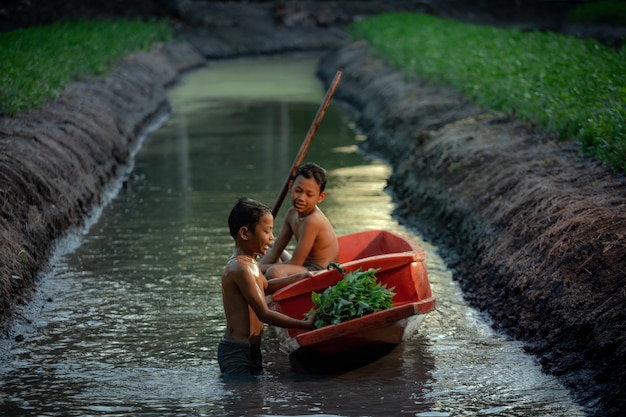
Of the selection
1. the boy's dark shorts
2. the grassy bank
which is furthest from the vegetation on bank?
the boy's dark shorts

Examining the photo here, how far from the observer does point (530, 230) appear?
385 inches

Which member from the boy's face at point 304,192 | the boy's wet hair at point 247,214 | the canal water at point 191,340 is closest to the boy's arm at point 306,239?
the boy's face at point 304,192

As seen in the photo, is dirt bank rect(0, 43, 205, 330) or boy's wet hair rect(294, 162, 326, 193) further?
dirt bank rect(0, 43, 205, 330)

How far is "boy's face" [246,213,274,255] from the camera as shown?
7.32 m

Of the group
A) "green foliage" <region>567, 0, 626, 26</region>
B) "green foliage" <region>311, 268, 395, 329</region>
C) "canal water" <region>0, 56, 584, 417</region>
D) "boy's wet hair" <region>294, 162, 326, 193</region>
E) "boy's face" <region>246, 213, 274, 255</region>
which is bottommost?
"canal water" <region>0, 56, 584, 417</region>

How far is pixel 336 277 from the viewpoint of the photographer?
8062mm

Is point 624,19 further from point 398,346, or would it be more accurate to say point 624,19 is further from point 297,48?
point 398,346

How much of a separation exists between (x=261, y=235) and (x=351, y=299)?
799 millimetres

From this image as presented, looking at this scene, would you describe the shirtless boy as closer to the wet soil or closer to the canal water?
the canal water

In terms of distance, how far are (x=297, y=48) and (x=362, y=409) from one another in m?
38.7

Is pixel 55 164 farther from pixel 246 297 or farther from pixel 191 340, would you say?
pixel 246 297

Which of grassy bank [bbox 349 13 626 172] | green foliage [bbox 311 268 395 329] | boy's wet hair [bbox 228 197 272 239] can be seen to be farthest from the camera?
grassy bank [bbox 349 13 626 172]

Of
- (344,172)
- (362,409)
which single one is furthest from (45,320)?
(344,172)

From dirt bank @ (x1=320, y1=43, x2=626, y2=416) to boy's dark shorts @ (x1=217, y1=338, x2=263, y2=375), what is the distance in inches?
80.3
